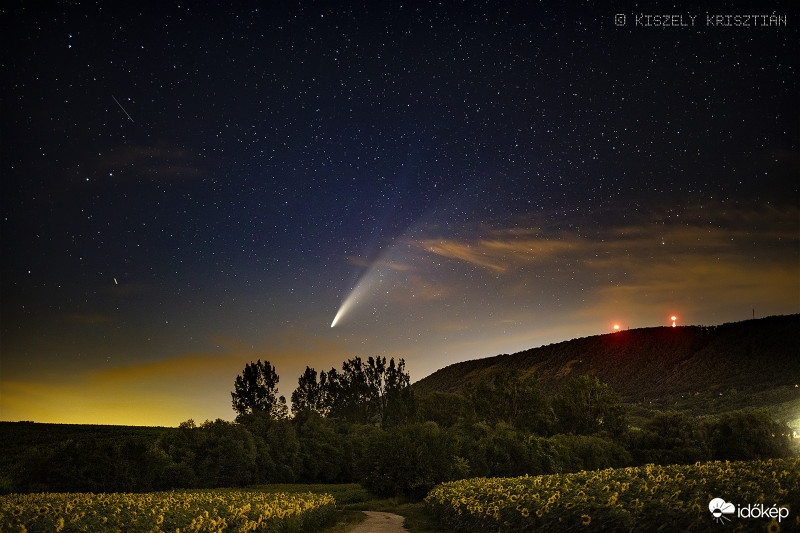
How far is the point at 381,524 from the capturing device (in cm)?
2525

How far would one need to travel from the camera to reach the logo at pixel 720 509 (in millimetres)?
7219

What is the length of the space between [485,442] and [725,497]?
45495mm

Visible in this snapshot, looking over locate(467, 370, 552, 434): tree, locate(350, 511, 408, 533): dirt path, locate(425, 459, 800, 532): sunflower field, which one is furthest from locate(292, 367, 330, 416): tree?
locate(425, 459, 800, 532): sunflower field

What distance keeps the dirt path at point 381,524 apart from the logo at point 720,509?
17.5 meters

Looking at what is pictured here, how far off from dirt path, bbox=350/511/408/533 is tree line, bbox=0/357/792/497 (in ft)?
28.6

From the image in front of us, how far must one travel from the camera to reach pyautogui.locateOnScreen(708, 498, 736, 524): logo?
7.22 meters

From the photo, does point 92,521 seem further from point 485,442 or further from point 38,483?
point 485,442

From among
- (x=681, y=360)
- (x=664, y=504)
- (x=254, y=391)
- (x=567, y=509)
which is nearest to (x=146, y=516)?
(x=567, y=509)

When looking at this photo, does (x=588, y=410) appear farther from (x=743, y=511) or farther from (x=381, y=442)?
(x=743, y=511)

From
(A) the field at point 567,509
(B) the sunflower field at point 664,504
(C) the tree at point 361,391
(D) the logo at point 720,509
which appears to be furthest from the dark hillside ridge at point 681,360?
(D) the logo at point 720,509

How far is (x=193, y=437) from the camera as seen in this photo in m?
53.8

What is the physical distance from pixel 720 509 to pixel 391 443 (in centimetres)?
3398

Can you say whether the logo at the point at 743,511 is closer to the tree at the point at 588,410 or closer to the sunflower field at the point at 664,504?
the sunflower field at the point at 664,504

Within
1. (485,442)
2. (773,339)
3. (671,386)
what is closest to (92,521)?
(485,442)
